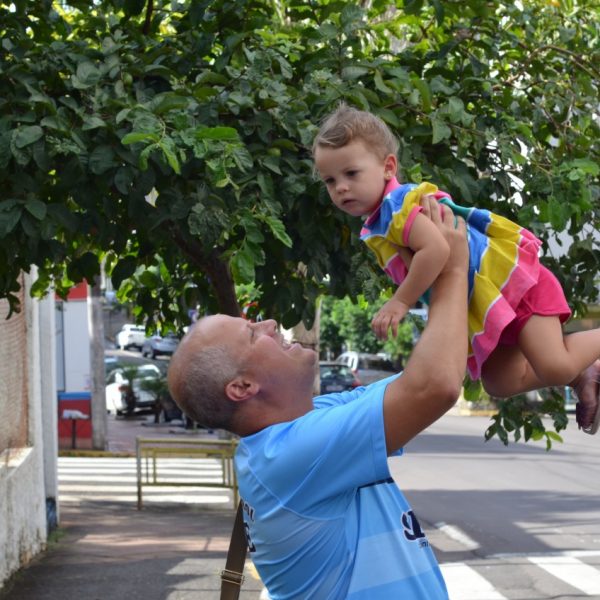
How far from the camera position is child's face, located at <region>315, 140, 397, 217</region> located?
2992 millimetres

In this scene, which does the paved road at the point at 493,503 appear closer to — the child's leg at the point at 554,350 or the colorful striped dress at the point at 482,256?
the child's leg at the point at 554,350

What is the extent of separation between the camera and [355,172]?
9.91ft

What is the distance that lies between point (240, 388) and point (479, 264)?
689 millimetres

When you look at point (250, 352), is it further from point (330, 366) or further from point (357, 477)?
point (330, 366)

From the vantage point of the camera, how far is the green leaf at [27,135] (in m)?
4.91

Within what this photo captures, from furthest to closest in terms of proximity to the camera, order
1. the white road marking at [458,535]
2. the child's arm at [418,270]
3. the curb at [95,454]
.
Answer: the curb at [95,454] → the white road marking at [458,535] → the child's arm at [418,270]

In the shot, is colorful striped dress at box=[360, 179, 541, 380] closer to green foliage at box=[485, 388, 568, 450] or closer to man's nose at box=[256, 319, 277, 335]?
man's nose at box=[256, 319, 277, 335]

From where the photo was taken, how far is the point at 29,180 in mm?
5078

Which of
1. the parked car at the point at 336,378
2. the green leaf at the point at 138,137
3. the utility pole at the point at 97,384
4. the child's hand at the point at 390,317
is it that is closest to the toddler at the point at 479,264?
the child's hand at the point at 390,317

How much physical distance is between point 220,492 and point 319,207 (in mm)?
14334

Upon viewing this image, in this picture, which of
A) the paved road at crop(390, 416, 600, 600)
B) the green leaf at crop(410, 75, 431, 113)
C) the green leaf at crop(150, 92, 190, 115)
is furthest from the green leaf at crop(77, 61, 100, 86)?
the paved road at crop(390, 416, 600, 600)

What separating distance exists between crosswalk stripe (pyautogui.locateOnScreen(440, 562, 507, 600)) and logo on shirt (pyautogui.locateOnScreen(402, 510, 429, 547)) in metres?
7.87

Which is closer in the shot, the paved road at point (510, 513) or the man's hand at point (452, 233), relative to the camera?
the man's hand at point (452, 233)

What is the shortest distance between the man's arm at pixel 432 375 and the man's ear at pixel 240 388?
0.34 m
